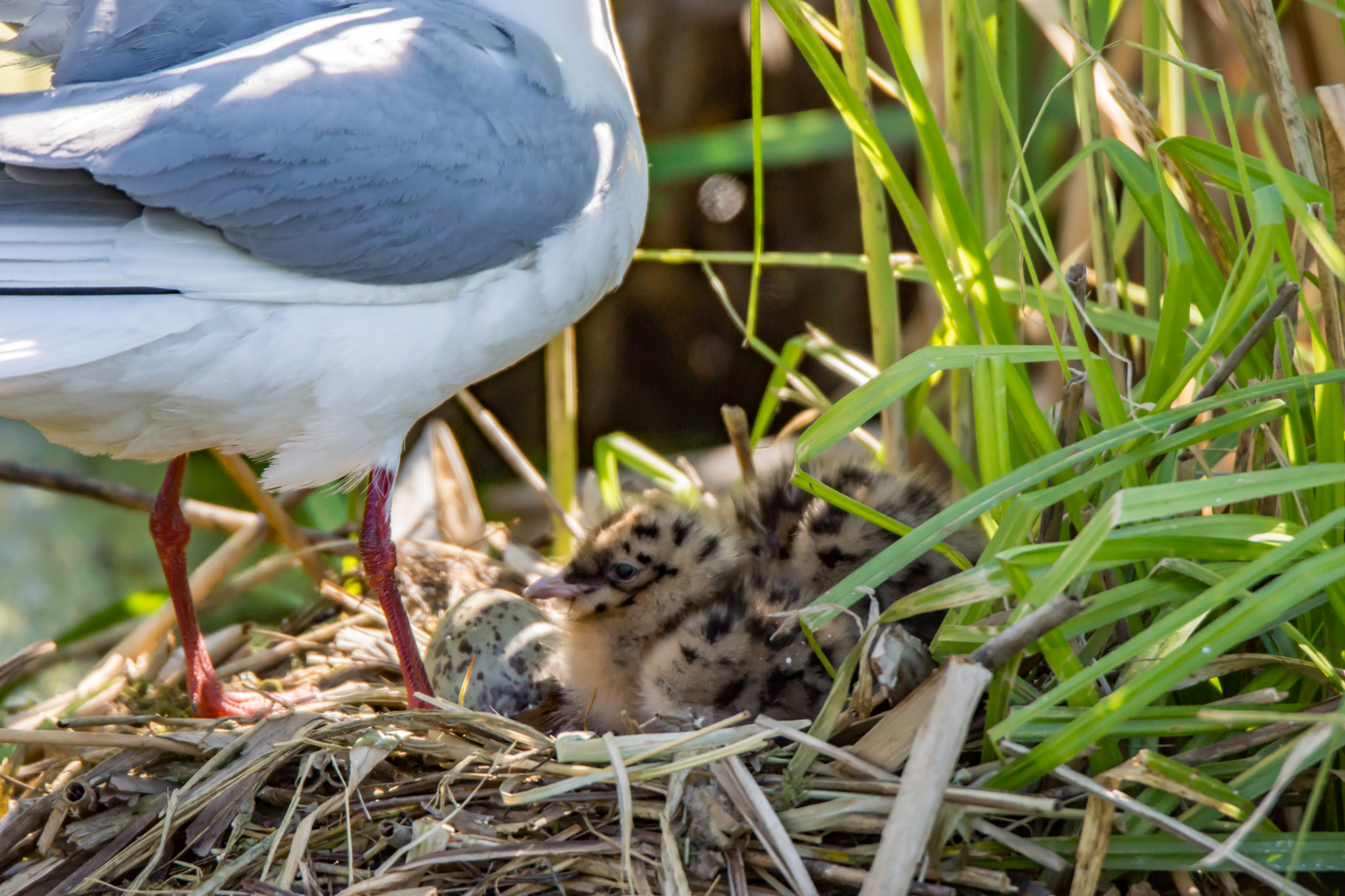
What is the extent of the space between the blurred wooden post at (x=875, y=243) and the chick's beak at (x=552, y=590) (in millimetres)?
628

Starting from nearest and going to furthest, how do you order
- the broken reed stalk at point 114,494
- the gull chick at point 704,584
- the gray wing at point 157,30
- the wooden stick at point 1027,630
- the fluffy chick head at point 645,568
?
the wooden stick at point 1027,630, the gull chick at point 704,584, the gray wing at point 157,30, the fluffy chick head at point 645,568, the broken reed stalk at point 114,494

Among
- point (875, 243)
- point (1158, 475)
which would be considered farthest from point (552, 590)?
point (1158, 475)

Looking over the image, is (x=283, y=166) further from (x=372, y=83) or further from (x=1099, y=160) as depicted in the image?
(x=1099, y=160)

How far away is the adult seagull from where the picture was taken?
1584 millimetres

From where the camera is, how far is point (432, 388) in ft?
5.87

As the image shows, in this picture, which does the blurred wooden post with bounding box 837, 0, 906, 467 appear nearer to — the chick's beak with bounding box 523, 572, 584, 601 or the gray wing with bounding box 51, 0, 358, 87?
the chick's beak with bounding box 523, 572, 584, 601

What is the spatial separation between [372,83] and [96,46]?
0.52 meters

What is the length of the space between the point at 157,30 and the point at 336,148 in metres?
0.47

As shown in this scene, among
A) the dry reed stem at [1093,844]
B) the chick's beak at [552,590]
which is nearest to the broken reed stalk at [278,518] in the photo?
the chick's beak at [552,590]

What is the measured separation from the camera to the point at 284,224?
1.65 m

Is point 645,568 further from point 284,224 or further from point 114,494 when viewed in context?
point 114,494

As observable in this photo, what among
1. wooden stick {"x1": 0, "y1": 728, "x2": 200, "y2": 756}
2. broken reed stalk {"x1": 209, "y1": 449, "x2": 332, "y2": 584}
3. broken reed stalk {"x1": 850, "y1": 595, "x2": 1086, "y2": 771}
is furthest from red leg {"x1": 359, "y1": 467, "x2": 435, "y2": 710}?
broken reed stalk {"x1": 850, "y1": 595, "x2": 1086, "y2": 771}

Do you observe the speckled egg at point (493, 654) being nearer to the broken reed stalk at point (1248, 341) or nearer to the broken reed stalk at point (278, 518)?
the broken reed stalk at point (278, 518)

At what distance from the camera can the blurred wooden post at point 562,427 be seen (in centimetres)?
Result: 264
